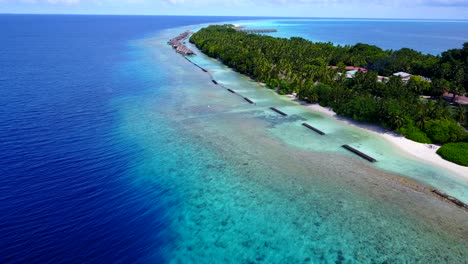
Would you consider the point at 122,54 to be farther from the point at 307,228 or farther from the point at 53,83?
the point at 307,228

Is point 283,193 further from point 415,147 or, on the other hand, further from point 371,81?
point 371,81

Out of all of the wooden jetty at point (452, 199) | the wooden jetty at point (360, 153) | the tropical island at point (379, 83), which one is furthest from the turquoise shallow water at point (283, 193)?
the tropical island at point (379, 83)

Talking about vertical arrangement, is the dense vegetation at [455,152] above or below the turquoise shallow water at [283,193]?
above

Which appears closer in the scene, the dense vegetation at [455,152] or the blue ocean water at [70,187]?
the blue ocean water at [70,187]

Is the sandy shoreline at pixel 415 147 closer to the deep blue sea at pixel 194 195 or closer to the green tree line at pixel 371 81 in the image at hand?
the green tree line at pixel 371 81

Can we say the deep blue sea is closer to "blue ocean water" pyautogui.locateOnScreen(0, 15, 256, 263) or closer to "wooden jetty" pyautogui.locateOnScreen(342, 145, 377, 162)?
"blue ocean water" pyautogui.locateOnScreen(0, 15, 256, 263)

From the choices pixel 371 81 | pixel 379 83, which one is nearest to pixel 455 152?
pixel 379 83
